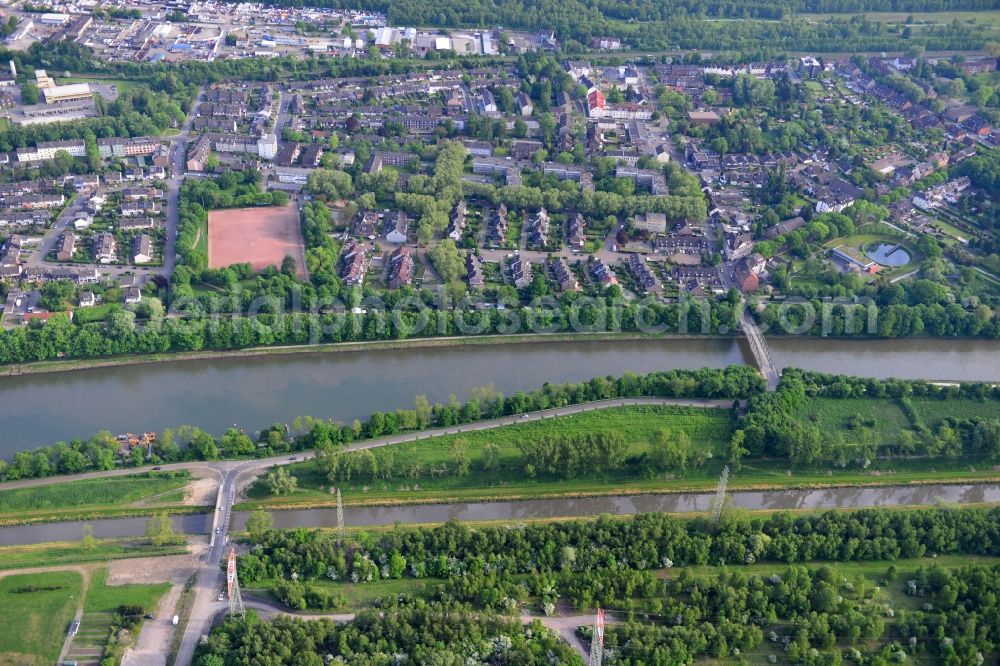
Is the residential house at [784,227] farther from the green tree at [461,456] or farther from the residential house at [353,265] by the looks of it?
the green tree at [461,456]

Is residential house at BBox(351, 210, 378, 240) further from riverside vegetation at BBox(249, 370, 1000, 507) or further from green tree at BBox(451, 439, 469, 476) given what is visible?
green tree at BBox(451, 439, 469, 476)

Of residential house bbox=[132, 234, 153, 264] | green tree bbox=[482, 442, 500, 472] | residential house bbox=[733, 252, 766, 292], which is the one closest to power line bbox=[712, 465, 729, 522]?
green tree bbox=[482, 442, 500, 472]

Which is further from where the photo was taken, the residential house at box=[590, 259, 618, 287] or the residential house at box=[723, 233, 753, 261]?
the residential house at box=[723, 233, 753, 261]

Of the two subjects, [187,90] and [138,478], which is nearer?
[138,478]

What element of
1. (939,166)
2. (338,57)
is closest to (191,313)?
(338,57)

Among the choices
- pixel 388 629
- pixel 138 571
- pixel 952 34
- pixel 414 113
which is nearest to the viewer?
pixel 388 629

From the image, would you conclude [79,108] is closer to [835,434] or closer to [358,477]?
[358,477]

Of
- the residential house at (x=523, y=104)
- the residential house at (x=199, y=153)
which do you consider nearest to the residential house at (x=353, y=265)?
the residential house at (x=199, y=153)
